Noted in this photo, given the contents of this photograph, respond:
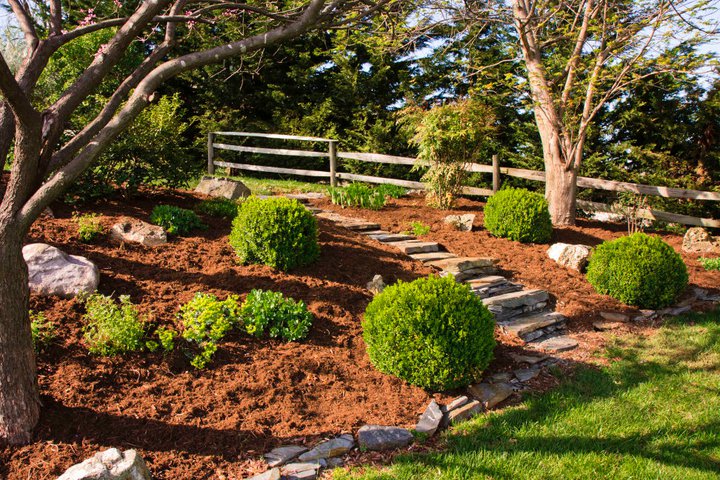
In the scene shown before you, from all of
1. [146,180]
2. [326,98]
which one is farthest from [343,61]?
[146,180]

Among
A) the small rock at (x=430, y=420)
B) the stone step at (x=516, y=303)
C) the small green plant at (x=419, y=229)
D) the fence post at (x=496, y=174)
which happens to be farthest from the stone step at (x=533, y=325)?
the fence post at (x=496, y=174)

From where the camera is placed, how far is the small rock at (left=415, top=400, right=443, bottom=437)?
389cm

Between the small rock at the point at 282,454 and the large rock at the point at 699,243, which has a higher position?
the large rock at the point at 699,243

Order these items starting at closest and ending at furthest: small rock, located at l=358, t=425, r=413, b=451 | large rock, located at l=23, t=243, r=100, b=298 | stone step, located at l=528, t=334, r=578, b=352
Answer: small rock, located at l=358, t=425, r=413, b=451 < large rock, located at l=23, t=243, r=100, b=298 < stone step, located at l=528, t=334, r=578, b=352

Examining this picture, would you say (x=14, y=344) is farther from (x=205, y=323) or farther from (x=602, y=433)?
(x=602, y=433)

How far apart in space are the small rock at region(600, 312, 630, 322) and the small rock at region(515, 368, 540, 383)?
1.80 meters

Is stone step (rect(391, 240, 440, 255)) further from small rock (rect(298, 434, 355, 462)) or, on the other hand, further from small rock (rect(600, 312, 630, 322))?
small rock (rect(298, 434, 355, 462))

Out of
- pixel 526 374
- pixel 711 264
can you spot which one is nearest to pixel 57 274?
pixel 526 374

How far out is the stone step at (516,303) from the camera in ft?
19.8

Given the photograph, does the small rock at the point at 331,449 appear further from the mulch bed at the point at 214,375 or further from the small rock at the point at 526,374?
the small rock at the point at 526,374

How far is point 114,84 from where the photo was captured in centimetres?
821

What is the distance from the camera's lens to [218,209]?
7.00 meters

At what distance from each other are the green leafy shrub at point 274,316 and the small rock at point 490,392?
4.97 ft

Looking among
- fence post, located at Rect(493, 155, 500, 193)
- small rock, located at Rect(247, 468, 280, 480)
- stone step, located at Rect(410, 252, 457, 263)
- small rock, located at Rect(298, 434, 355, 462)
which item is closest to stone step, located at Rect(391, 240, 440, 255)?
stone step, located at Rect(410, 252, 457, 263)
